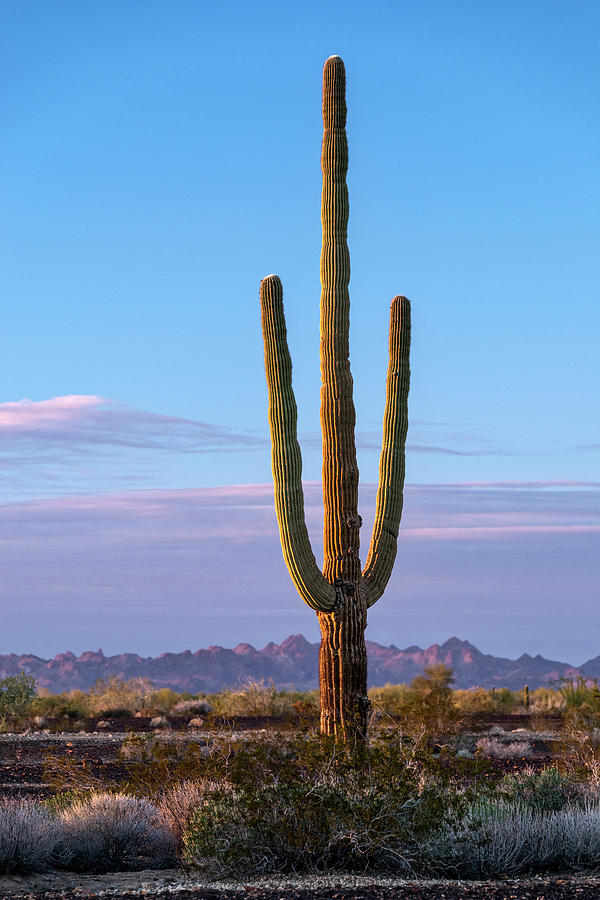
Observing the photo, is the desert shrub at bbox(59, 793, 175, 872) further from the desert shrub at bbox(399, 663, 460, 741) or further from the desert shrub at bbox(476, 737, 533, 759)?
the desert shrub at bbox(476, 737, 533, 759)

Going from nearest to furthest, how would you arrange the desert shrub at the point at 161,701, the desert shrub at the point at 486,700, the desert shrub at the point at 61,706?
1. the desert shrub at the point at 61,706
2. the desert shrub at the point at 161,701
3. the desert shrub at the point at 486,700

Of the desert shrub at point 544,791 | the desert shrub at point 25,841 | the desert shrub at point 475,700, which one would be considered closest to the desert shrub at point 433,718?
the desert shrub at point 544,791

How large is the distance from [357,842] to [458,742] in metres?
12.8

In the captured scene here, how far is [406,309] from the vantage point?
14531 mm

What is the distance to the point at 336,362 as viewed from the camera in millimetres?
13539

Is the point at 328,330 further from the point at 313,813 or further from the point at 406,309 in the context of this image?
the point at 313,813

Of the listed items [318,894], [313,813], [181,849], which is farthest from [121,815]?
[318,894]

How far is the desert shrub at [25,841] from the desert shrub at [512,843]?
12.9 ft

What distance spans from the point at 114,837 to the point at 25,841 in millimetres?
1159

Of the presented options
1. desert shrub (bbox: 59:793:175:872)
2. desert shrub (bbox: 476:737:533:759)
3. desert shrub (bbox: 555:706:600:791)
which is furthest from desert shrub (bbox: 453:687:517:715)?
desert shrub (bbox: 59:793:175:872)

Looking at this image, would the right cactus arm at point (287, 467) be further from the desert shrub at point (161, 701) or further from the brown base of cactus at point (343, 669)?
the desert shrub at point (161, 701)

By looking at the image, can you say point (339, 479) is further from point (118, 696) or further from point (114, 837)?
point (118, 696)

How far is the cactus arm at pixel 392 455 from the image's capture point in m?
13.7

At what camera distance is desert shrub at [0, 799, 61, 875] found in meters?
10.3
